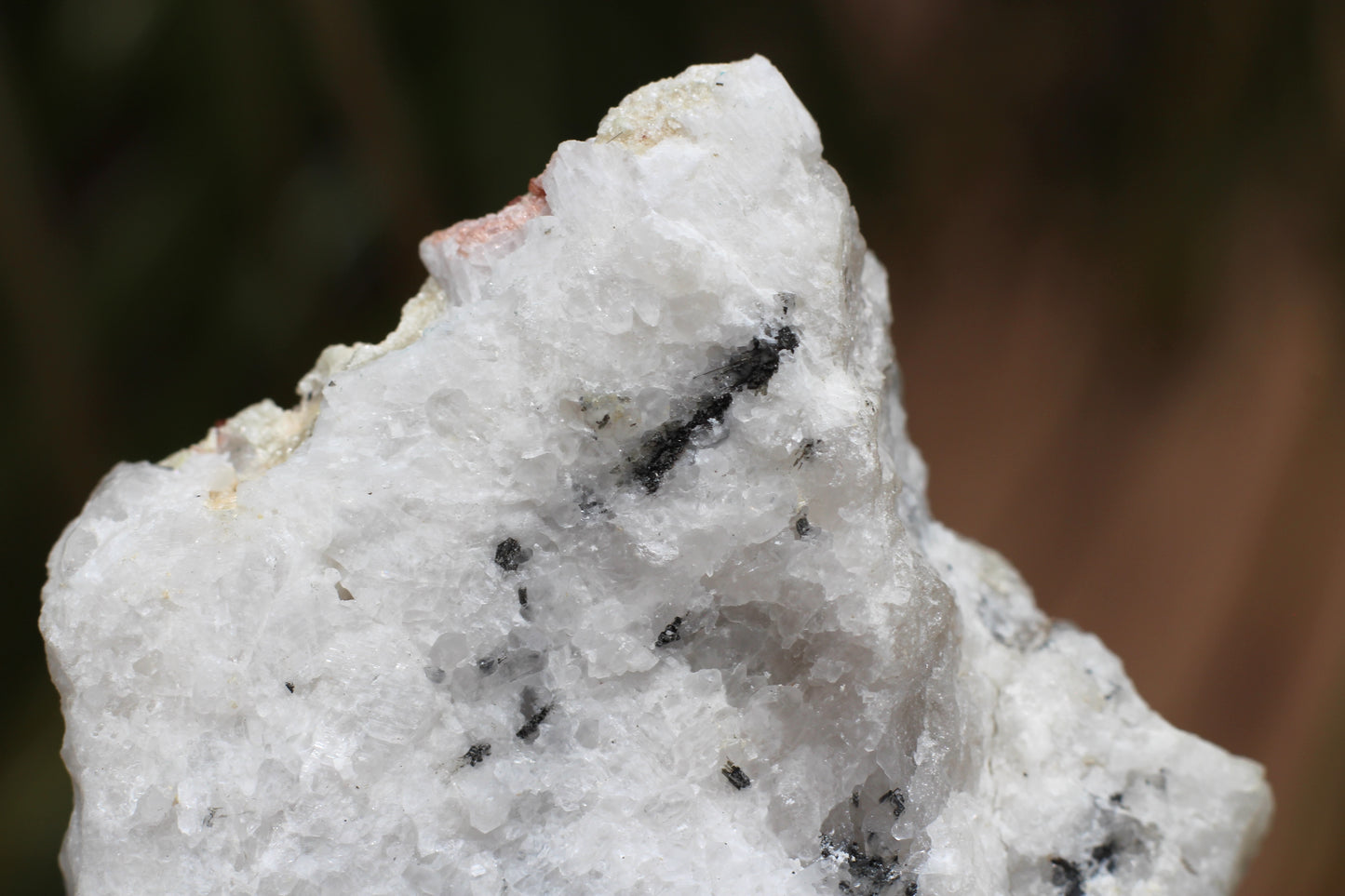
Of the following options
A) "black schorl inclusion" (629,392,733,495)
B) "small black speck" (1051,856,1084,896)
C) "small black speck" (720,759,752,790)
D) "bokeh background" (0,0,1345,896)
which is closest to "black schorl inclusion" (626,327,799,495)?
Answer: "black schorl inclusion" (629,392,733,495)

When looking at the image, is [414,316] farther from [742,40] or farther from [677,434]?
[742,40]

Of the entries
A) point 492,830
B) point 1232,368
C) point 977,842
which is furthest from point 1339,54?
point 492,830

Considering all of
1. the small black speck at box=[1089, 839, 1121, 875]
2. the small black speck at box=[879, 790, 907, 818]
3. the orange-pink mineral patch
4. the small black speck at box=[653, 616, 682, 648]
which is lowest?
the small black speck at box=[1089, 839, 1121, 875]

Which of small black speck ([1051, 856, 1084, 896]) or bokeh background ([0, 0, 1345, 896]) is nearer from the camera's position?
small black speck ([1051, 856, 1084, 896])

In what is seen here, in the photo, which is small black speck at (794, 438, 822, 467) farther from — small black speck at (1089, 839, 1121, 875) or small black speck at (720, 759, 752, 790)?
small black speck at (1089, 839, 1121, 875)

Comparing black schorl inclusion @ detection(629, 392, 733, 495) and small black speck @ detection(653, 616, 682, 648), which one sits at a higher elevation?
black schorl inclusion @ detection(629, 392, 733, 495)

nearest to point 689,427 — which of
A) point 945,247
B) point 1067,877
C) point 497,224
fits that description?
point 497,224

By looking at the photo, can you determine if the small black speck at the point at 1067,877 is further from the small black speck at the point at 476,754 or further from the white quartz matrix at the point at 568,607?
the small black speck at the point at 476,754

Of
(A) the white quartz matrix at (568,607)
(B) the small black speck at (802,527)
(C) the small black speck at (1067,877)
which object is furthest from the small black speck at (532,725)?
(C) the small black speck at (1067,877)
